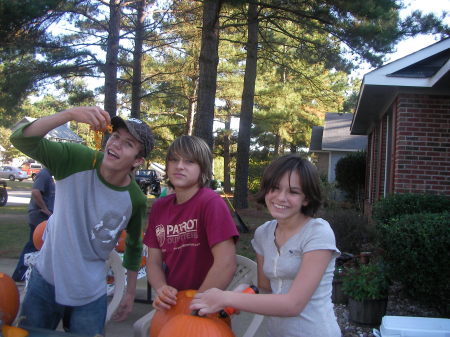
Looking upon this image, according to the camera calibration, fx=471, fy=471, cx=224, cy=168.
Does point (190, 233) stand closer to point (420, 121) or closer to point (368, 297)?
point (368, 297)

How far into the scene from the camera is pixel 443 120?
24.5 feet

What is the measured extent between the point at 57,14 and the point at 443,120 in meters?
9.78

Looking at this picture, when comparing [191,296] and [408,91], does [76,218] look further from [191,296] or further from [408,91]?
[408,91]

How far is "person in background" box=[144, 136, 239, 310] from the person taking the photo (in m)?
2.08

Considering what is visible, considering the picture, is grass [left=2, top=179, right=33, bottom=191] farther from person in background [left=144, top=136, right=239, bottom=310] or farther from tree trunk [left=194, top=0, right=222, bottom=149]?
person in background [left=144, top=136, right=239, bottom=310]

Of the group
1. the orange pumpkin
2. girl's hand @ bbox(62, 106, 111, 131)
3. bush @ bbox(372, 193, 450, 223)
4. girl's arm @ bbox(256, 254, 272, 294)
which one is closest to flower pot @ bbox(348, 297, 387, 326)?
bush @ bbox(372, 193, 450, 223)

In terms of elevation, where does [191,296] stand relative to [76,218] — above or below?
below

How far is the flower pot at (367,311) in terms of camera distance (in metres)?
4.93

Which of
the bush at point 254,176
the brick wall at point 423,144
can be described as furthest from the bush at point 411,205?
the bush at point 254,176

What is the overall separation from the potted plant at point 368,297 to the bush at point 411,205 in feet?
5.43

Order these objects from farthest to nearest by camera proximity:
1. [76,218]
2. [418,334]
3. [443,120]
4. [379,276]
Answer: [443,120] → [379,276] → [418,334] → [76,218]

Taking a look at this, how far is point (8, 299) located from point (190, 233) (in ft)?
2.97

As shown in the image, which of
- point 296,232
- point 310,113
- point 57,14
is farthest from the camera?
point 310,113

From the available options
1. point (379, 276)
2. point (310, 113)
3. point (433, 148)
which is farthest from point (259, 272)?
point (310, 113)
